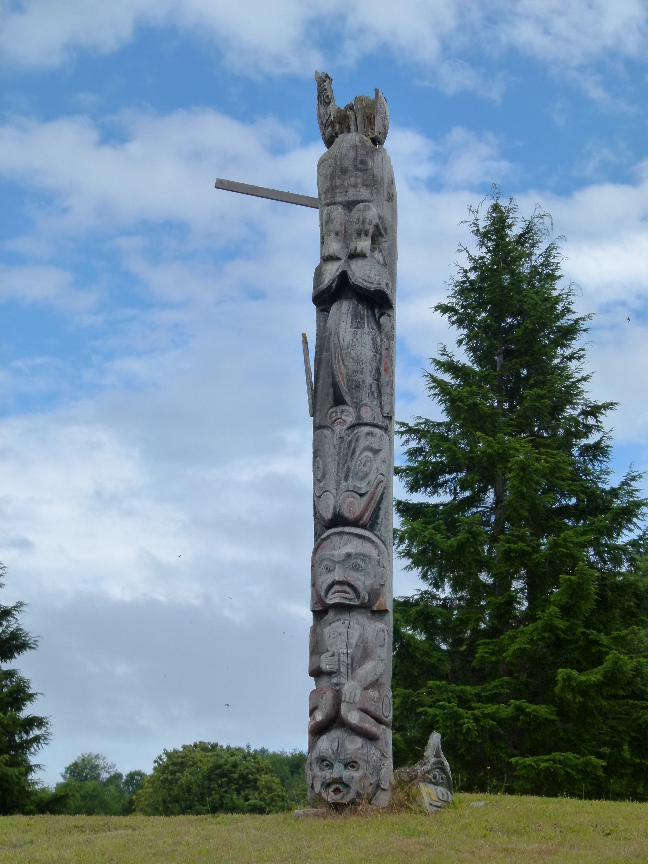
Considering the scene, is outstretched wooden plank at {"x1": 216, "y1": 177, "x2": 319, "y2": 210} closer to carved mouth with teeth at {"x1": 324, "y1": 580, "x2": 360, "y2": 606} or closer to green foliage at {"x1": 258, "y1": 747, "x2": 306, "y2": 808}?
carved mouth with teeth at {"x1": 324, "y1": 580, "x2": 360, "y2": 606}

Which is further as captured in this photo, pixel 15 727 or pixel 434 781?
pixel 15 727

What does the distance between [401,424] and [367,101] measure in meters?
9.18

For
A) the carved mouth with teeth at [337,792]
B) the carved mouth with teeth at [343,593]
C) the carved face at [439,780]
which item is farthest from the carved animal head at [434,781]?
the carved mouth with teeth at [343,593]

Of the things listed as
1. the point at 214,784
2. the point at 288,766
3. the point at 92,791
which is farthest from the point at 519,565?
the point at 92,791

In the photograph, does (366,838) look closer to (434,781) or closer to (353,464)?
(434,781)

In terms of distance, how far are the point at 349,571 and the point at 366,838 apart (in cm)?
284

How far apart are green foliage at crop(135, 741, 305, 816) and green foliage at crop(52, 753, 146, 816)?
1.85 meters

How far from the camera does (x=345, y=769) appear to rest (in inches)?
404

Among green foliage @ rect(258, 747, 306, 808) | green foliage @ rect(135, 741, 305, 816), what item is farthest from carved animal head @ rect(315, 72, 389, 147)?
green foliage @ rect(258, 747, 306, 808)

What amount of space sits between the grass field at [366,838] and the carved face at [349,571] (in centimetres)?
225

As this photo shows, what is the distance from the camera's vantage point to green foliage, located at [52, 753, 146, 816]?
1920 centimetres

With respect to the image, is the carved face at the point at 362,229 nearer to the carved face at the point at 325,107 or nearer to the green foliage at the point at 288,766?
the carved face at the point at 325,107

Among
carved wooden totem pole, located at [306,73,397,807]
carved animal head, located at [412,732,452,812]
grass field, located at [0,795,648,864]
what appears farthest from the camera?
carved animal head, located at [412,732,452,812]

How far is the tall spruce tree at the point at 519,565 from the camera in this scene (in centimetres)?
1684
